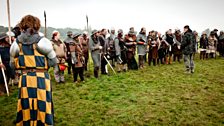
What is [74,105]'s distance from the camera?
22.9 feet

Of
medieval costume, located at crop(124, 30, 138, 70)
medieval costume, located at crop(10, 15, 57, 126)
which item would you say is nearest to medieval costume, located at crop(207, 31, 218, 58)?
medieval costume, located at crop(124, 30, 138, 70)

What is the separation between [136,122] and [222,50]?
14796 millimetres

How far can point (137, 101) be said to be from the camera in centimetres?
711

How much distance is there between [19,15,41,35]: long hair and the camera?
12.7ft

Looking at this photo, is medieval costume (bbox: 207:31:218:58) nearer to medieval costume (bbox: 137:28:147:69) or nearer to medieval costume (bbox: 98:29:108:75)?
medieval costume (bbox: 137:28:147:69)

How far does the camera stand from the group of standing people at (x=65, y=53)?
396 centimetres

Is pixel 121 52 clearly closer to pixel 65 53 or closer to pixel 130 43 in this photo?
pixel 130 43

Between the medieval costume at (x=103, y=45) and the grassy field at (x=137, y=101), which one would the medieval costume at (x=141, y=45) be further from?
the grassy field at (x=137, y=101)

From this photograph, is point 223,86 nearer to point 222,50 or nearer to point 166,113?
point 166,113

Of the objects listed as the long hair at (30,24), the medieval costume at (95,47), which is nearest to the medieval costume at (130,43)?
the medieval costume at (95,47)

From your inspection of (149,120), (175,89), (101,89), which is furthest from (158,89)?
(149,120)

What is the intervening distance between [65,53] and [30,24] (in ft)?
19.2

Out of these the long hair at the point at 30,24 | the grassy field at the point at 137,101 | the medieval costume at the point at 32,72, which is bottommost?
the grassy field at the point at 137,101

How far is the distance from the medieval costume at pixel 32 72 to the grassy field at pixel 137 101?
5.24 feet
